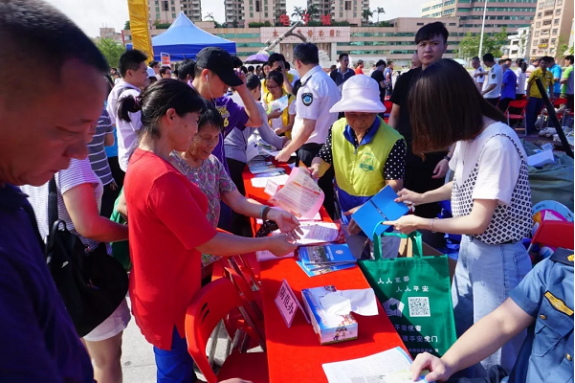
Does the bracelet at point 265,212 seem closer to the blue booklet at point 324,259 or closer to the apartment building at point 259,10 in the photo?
the blue booklet at point 324,259

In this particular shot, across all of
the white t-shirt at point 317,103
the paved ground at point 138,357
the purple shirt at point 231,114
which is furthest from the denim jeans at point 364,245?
the white t-shirt at point 317,103

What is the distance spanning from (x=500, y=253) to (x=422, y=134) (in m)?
0.60

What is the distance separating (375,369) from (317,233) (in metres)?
0.97

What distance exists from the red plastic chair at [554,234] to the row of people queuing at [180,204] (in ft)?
3.18

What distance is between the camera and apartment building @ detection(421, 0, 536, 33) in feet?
282

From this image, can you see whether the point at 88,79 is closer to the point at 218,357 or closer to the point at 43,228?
the point at 43,228

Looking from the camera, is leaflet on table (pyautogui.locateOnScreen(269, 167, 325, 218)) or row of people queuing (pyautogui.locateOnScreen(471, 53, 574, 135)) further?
row of people queuing (pyautogui.locateOnScreen(471, 53, 574, 135))

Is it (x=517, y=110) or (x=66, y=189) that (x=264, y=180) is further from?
(x=517, y=110)

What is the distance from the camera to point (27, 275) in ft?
1.67

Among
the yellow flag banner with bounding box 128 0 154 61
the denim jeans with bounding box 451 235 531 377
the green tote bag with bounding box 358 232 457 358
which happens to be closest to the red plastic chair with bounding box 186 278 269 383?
the green tote bag with bounding box 358 232 457 358

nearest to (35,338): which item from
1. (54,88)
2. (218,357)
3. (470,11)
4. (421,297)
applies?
A: (54,88)

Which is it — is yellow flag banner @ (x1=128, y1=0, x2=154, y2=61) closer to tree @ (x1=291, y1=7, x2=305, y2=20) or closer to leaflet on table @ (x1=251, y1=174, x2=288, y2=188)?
leaflet on table @ (x1=251, y1=174, x2=288, y2=188)

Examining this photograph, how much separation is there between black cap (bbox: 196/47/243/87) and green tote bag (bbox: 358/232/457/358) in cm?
170

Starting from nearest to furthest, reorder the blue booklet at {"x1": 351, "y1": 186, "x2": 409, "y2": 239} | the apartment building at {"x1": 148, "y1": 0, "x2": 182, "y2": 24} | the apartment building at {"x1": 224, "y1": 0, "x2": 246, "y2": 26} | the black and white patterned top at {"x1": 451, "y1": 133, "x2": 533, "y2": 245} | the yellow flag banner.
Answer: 1. the black and white patterned top at {"x1": 451, "y1": 133, "x2": 533, "y2": 245}
2. the blue booklet at {"x1": 351, "y1": 186, "x2": 409, "y2": 239}
3. the yellow flag banner
4. the apartment building at {"x1": 148, "y1": 0, "x2": 182, "y2": 24}
5. the apartment building at {"x1": 224, "y1": 0, "x2": 246, "y2": 26}
